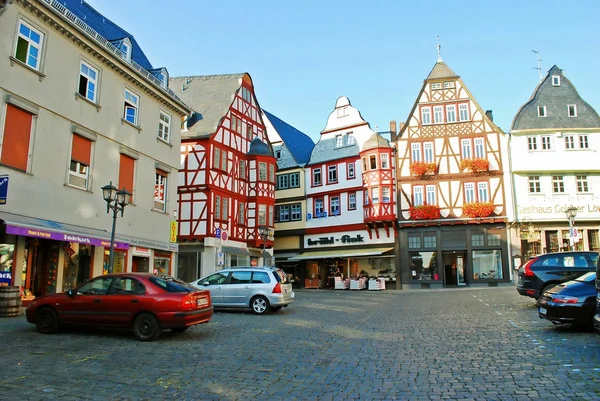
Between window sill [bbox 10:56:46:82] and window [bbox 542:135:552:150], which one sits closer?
window sill [bbox 10:56:46:82]

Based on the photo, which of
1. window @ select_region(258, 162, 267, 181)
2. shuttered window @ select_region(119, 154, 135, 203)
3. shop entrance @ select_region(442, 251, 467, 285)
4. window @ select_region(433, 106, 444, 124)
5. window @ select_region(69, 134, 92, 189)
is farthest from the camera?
window @ select_region(433, 106, 444, 124)

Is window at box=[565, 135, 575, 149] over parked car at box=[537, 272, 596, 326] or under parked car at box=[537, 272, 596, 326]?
Answer: over

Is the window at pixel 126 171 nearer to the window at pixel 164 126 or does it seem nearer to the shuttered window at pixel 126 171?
the shuttered window at pixel 126 171

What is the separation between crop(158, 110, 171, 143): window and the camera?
24.3 m

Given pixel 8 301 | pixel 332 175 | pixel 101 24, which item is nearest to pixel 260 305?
pixel 8 301

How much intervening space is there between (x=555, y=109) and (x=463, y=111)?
674 cm

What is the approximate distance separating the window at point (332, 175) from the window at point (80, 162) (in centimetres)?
2522

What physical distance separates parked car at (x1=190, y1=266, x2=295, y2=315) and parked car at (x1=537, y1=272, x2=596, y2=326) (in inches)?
340

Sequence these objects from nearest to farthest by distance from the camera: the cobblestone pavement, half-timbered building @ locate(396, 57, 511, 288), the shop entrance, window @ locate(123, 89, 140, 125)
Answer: the cobblestone pavement
window @ locate(123, 89, 140, 125)
half-timbered building @ locate(396, 57, 511, 288)
the shop entrance

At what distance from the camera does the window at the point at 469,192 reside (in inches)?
1462

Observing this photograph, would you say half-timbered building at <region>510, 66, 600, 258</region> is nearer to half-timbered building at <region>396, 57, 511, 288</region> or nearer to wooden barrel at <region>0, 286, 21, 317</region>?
half-timbered building at <region>396, 57, 511, 288</region>

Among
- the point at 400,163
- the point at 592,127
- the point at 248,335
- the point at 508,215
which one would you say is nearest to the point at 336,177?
the point at 400,163

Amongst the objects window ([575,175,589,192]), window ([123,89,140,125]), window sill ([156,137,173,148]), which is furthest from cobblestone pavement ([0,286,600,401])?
window ([575,175,589,192])

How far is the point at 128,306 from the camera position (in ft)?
36.5
